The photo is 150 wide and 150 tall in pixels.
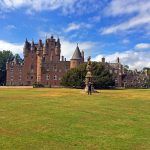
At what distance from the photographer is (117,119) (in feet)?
75.6

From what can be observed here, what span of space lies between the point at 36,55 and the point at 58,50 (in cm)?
894

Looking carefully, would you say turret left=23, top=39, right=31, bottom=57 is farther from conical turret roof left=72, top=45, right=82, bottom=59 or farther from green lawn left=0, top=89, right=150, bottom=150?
green lawn left=0, top=89, right=150, bottom=150

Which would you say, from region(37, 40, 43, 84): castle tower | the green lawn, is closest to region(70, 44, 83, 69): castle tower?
region(37, 40, 43, 84): castle tower

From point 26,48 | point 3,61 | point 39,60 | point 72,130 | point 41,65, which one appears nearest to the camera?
point 72,130

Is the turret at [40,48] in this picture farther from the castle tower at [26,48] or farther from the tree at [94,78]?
the tree at [94,78]

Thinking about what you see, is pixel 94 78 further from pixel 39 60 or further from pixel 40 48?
pixel 40 48

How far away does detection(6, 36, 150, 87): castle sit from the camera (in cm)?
13689

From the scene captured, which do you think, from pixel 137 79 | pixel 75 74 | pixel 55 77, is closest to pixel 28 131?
pixel 75 74

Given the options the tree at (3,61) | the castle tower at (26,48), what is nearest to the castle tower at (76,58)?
the castle tower at (26,48)

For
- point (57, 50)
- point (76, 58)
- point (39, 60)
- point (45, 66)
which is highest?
point (57, 50)

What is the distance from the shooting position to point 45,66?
137750 mm

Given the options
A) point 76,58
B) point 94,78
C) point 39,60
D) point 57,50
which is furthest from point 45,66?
point 94,78

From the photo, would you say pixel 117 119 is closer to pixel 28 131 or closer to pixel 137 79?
pixel 28 131

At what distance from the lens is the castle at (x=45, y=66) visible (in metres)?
137
